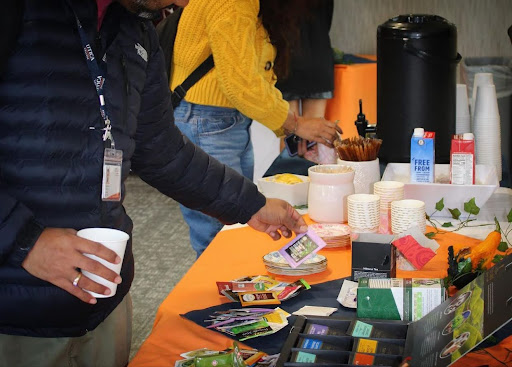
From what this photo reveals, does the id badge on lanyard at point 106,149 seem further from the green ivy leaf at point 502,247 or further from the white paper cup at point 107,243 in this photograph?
the green ivy leaf at point 502,247

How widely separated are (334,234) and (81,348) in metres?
0.81

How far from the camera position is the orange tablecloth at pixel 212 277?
1.51m

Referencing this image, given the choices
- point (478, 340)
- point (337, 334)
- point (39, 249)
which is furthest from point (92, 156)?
point (478, 340)

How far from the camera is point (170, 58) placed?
9.13 feet

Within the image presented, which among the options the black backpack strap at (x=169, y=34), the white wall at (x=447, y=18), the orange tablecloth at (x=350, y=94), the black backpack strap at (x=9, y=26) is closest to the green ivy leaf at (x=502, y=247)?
the black backpack strap at (x=9, y=26)

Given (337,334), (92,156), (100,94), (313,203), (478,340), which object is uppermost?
(100,94)

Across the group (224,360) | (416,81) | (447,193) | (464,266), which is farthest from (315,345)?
(416,81)

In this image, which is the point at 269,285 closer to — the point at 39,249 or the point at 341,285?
the point at 341,285

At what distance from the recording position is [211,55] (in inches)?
107

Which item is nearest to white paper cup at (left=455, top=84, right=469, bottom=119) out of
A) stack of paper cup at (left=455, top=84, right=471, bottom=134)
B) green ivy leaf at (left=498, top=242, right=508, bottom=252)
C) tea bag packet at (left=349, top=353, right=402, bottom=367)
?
stack of paper cup at (left=455, top=84, right=471, bottom=134)

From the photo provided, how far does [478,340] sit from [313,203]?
129 centimetres

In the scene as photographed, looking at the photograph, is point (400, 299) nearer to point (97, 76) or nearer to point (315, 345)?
point (315, 345)

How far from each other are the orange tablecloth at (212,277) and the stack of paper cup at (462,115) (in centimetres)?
93

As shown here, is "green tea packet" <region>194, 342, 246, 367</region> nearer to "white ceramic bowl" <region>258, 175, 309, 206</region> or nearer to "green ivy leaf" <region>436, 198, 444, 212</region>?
"green ivy leaf" <region>436, 198, 444, 212</region>
